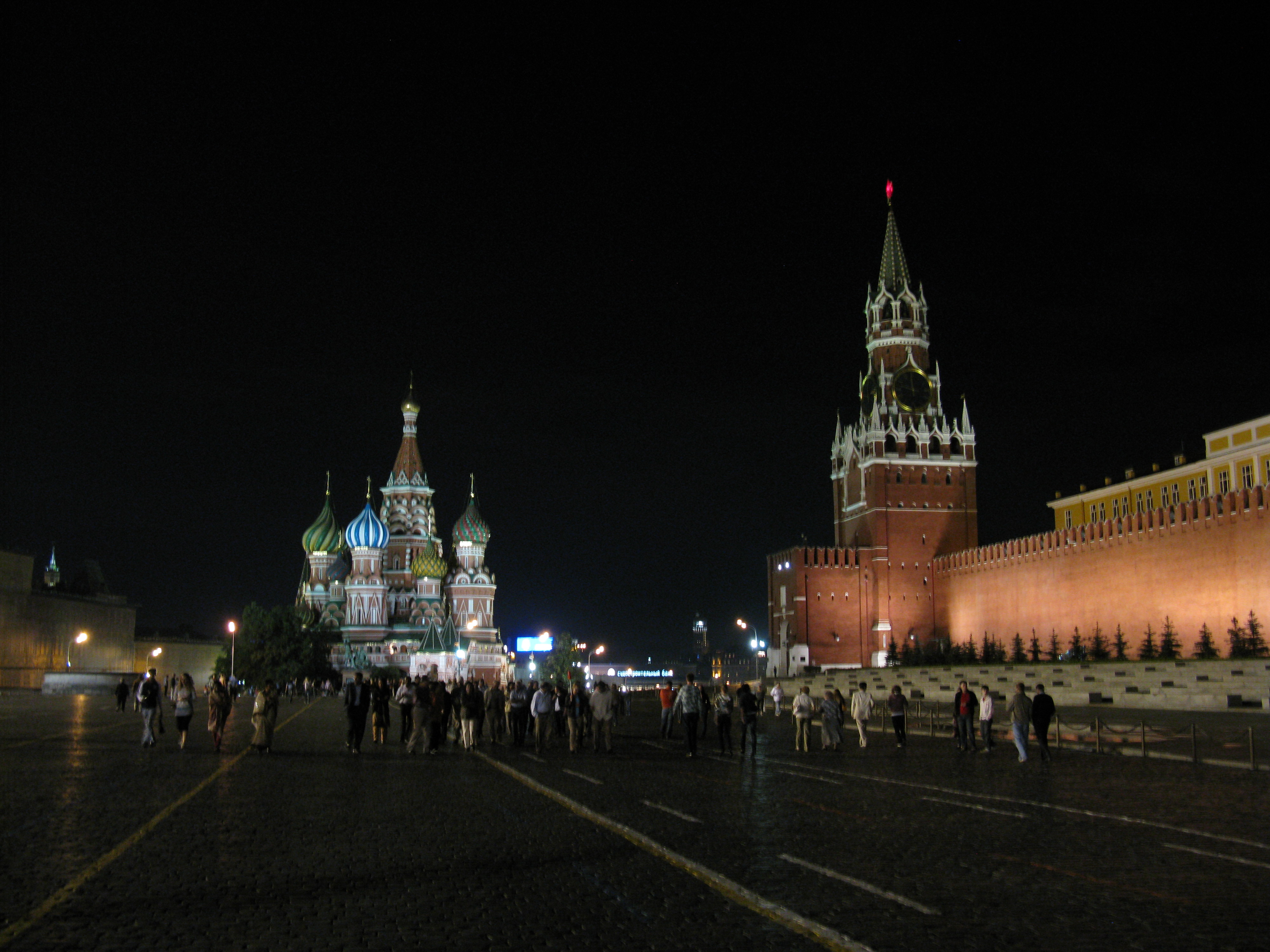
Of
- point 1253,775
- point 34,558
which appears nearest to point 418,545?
point 34,558

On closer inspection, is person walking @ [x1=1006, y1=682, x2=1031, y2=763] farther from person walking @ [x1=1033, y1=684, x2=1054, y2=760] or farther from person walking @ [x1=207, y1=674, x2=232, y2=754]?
person walking @ [x1=207, y1=674, x2=232, y2=754]

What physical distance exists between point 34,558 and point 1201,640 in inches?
2243

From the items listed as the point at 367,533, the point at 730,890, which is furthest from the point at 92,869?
the point at 367,533

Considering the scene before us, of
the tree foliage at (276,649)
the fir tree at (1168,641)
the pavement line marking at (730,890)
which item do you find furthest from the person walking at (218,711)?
the tree foliage at (276,649)

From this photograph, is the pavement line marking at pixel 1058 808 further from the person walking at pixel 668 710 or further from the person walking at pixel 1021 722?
the person walking at pixel 668 710

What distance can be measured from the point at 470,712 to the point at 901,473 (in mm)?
53839

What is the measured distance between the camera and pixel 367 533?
258 feet

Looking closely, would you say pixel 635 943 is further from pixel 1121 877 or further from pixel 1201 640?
pixel 1201 640

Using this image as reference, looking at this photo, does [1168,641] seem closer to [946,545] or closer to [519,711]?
[946,545]

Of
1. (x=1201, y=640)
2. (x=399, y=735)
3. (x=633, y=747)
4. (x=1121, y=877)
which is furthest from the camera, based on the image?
(x=1201, y=640)

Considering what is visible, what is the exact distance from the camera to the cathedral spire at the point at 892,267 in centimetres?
7588

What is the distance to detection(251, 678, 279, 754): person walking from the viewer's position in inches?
664

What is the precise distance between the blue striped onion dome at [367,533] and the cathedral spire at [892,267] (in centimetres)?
3525

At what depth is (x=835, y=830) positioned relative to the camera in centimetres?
930
